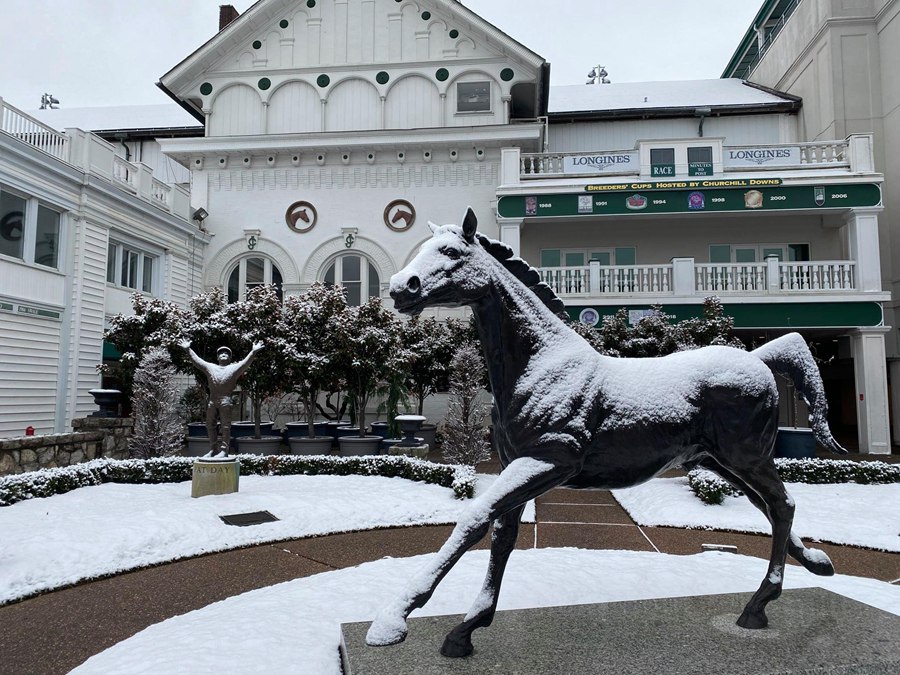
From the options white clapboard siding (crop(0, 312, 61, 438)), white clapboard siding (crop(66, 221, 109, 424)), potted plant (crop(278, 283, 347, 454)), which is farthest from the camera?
white clapboard siding (crop(66, 221, 109, 424))

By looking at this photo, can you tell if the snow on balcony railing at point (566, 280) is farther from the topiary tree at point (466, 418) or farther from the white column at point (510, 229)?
the topiary tree at point (466, 418)

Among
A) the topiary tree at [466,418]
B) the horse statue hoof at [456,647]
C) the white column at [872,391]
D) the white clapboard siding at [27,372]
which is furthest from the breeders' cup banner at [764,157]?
the white clapboard siding at [27,372]

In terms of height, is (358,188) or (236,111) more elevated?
(236,111)

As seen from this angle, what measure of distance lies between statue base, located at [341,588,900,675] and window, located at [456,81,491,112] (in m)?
21.0

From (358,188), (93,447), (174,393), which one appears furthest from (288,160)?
(93,447)

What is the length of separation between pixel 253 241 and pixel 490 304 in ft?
66.2

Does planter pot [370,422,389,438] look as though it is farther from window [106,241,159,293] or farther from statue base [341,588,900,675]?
statue base [341,588,900,675]

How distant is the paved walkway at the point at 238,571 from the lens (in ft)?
14.4

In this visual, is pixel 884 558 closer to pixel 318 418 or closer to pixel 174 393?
pixel 174 393

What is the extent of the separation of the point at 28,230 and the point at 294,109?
11.0m

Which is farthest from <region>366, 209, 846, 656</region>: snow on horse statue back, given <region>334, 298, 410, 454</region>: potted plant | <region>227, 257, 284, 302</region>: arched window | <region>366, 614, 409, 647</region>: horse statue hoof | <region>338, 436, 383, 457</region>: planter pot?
<region>227, 257, 284, 302</region>: arched window

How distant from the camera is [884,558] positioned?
671 centimetres

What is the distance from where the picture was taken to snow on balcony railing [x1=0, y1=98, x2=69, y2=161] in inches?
587

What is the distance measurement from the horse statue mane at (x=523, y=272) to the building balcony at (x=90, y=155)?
15.0 m
